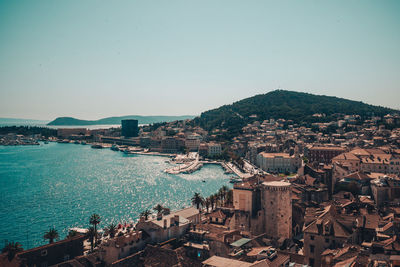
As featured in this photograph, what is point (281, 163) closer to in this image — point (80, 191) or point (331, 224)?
point (80, 191)

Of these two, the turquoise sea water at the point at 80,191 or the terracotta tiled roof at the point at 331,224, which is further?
the turquoise sea water at the point at 80,191

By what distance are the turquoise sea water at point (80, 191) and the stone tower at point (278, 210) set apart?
25.2 m

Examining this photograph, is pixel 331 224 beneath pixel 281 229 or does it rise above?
above

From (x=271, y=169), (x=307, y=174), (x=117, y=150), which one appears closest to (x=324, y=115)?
(x=271, y=169)

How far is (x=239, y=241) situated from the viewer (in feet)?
90.4

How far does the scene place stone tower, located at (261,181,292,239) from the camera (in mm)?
34688

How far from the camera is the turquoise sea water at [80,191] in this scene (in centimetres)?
5088

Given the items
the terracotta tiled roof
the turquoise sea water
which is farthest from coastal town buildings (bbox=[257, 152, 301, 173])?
the terracotta tiled roof

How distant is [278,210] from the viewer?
1372 inches

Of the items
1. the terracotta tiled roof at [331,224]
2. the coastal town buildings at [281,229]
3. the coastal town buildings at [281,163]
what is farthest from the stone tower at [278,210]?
the coastal town buildings at [281,163]

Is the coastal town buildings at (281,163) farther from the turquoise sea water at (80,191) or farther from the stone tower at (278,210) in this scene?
the stone tower at (278,210)

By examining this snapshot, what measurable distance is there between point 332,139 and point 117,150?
108 m

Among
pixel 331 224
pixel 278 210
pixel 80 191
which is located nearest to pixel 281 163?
pixel 80 191

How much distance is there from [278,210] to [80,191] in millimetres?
53095
